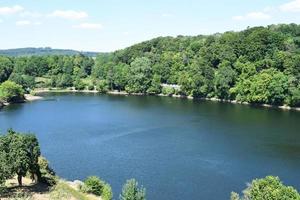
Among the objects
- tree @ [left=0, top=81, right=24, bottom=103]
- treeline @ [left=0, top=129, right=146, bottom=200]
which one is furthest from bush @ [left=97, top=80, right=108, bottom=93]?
treeline @ [left=0, top=129, right=146, bottom=200]

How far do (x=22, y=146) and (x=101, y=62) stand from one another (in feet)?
416

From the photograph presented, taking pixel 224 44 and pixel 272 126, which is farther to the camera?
pixel 224 44

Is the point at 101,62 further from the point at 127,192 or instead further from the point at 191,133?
the point at 127,192

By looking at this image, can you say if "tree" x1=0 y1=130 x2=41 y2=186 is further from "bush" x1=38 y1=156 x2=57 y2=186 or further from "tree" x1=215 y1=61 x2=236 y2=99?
"tree" x1=215 y1=61 x2=236 y2=99

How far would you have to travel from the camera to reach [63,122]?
90812 mm

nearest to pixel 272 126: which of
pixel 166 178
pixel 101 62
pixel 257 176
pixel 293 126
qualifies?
pixel 293 126

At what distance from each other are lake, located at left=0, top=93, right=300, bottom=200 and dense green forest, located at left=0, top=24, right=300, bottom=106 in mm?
7650

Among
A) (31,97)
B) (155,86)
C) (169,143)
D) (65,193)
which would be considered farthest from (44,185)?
(155,86)

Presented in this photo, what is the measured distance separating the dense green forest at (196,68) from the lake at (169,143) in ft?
25.1

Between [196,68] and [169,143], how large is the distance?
62123 millimetres

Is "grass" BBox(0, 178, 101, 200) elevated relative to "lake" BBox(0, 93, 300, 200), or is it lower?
elevated

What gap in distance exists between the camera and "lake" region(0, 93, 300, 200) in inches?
2100

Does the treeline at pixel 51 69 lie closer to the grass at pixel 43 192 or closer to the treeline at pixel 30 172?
the treeline at pixel 30 172

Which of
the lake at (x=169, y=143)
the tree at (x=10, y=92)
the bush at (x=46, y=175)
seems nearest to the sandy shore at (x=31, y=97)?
the tree at (x=10, y=92)
